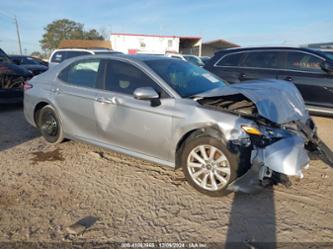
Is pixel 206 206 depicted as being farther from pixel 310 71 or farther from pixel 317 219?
pixel 310 71

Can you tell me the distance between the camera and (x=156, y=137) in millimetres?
3389

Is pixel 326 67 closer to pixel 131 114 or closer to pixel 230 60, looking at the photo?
pixel 230 60

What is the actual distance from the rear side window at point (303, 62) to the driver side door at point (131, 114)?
157 inches

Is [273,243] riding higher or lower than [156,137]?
lower

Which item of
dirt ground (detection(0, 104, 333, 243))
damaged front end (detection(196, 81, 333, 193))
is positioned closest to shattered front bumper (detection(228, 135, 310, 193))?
damaged front end (detection(196, 81, 333, 193))

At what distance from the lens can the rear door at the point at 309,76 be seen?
5.60 metres

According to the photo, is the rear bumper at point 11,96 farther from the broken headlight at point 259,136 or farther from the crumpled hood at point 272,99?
the broken headlight at point 259,136

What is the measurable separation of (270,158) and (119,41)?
3209cm

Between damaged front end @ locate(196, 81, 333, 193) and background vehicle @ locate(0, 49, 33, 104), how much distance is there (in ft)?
18.3

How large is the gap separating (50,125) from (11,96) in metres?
3.02

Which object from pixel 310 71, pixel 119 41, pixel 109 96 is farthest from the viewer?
pixel 119 41

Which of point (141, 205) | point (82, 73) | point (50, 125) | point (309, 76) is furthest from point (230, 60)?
point (141, 205)

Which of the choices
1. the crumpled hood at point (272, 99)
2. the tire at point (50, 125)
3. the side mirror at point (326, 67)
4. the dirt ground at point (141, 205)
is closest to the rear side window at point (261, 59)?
the side mirror at point (326, 67)

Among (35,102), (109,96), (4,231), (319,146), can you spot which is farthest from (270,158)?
(35,102)
